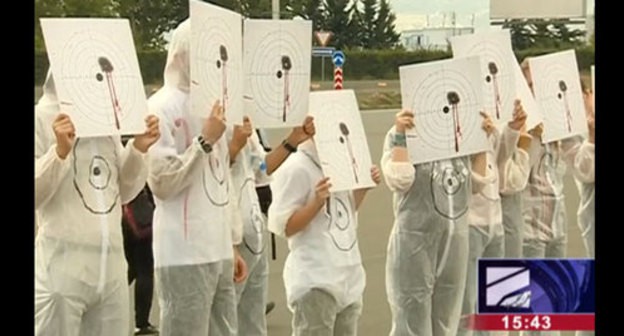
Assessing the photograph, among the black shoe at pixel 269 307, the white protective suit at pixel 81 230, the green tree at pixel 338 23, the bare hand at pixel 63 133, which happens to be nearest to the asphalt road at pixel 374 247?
the black shoe at pixel 269 307

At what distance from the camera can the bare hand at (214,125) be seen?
7.83 ft

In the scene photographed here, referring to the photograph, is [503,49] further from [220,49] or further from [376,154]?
[220,49]

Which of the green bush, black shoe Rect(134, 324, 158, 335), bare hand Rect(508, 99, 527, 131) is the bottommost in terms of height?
black shoe Rect(134, 324, 158, 335)

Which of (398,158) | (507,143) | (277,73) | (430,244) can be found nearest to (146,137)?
(277,73)

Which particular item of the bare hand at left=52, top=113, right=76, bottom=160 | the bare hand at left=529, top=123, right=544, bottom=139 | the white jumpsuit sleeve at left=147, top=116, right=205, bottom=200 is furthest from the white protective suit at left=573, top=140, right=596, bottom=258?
the bare hand at left=52, top=113, right=76, bottom=160

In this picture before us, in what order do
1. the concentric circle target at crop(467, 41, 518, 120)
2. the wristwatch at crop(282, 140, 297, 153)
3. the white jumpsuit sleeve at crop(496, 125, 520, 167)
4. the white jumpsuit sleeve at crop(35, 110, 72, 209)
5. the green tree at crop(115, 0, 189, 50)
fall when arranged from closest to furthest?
the white jumpsuit sleeve at crop(35, 110, 72, 209)
the green tree at crop(115, 0, 189, 50)
the wristwatch at crop(282, 140, 297, 153)
the concentric circle target at crop(467, 41, 518, 120)
the white jumpsuit sleeve at crop(496, 125, 520, 167)

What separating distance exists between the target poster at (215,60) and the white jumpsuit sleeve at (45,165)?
0.33 meters

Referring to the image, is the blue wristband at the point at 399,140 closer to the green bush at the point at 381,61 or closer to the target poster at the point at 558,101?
the green bush at the point at 381,61

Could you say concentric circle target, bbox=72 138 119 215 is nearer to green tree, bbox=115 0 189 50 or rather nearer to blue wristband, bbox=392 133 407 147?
green tree, bbox=115 0 189 50

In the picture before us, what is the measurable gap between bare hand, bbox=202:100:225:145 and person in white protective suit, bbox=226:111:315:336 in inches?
4.5

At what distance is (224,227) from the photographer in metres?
2.49

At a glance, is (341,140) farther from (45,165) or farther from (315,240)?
(45,165)

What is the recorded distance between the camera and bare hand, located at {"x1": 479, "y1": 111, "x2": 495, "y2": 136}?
9.00 ft
